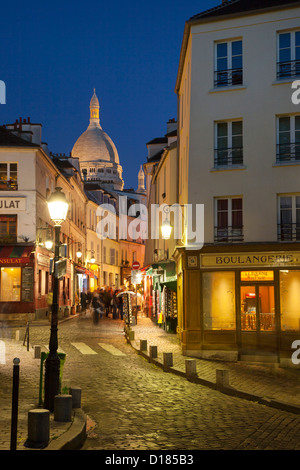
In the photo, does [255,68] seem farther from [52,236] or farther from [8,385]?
[52,236]

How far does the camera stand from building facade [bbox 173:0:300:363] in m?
18.6

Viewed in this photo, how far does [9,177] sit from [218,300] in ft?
64.4

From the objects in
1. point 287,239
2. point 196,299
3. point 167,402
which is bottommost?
point 167,402

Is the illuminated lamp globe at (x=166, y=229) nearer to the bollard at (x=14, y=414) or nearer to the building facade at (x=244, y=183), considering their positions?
the building facade at (x=244, y=183)

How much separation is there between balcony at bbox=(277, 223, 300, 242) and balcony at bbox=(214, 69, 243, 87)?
4568 millimetres

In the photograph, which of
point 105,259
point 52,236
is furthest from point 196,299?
point 105,259

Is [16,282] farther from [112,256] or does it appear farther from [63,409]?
[112,256]

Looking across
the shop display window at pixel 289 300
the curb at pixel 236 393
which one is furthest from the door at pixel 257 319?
the curb at pixel 236 393

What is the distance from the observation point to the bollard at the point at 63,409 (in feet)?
29.7

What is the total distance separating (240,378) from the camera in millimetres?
14547

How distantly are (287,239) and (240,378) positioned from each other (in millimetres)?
5586

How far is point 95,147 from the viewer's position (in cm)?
14925

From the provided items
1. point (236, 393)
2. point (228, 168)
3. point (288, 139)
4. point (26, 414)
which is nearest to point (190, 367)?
point (236, 393)

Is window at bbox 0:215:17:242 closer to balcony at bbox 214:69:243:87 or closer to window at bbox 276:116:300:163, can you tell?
balcony at bbox 214:69:243:87
